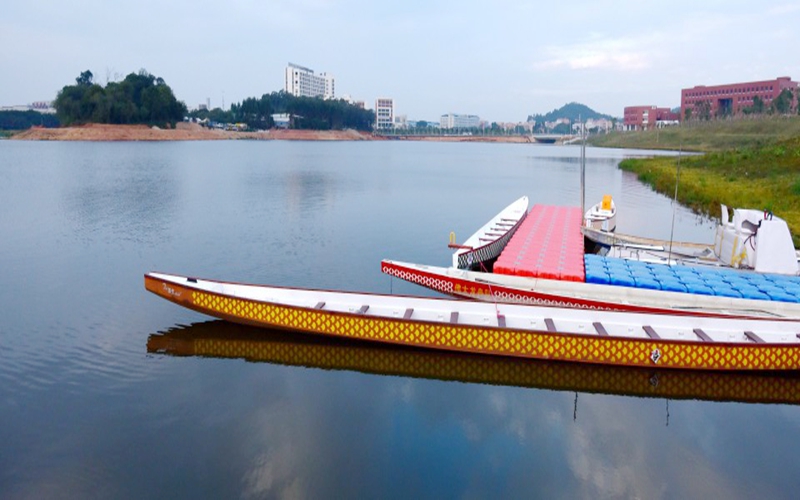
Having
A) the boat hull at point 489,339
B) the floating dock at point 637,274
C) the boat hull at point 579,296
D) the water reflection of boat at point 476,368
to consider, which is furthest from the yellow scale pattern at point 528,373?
the floating dock at point 637,274

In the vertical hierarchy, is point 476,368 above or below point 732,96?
below

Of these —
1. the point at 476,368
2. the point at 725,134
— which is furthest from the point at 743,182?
the point at 725,134

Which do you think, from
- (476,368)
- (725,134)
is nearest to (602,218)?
(476,368)

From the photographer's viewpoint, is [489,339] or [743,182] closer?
[489,339]

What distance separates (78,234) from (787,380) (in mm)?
32018

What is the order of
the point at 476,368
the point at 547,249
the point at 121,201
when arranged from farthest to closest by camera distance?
1. the point at 121,201
2. the point at 547,249
3. the point at 476,368

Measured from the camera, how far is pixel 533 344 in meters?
15.7

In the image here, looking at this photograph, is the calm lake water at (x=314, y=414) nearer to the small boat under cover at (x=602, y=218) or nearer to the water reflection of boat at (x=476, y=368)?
the water reflection of boat at (x=476, y=368)

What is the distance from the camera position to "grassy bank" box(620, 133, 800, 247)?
37.4 metres

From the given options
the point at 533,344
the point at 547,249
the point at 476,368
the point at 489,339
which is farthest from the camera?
the point at 547,249

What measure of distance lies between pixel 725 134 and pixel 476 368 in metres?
119

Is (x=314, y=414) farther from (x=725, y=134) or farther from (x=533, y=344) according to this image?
(x=725, y=134)

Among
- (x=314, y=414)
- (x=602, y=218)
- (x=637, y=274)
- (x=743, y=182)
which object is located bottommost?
(x=314, y=414)

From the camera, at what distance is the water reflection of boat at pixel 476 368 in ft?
51.6
